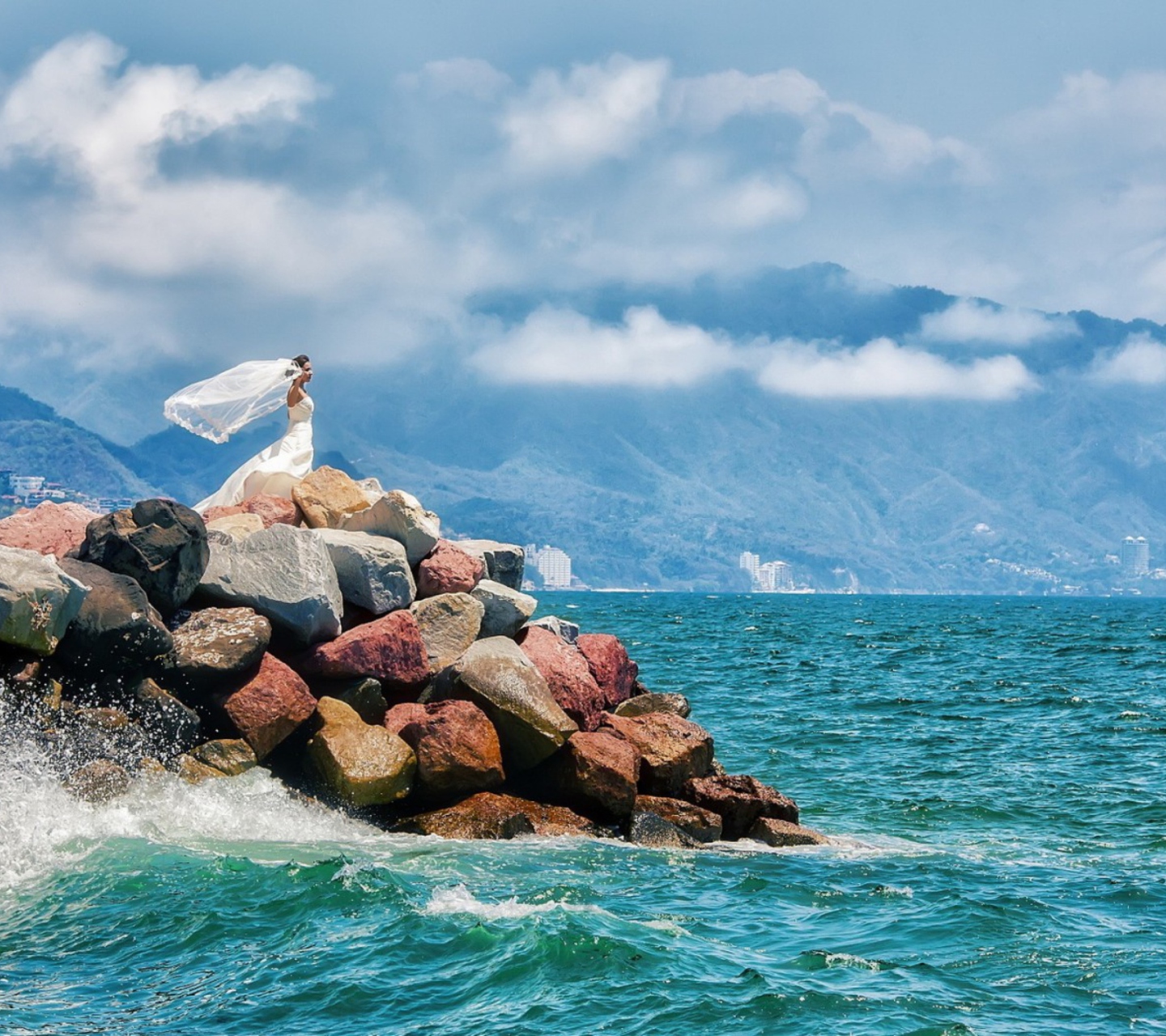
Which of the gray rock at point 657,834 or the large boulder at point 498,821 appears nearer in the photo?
the large boulder at point 498,821

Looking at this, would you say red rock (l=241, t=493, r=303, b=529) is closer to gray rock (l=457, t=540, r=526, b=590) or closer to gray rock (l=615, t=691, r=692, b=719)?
gray rock (l=457, t=540, r=526, b=590)

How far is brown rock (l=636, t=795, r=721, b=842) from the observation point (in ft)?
61.4

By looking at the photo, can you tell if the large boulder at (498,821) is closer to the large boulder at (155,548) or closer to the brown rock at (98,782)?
the brown rock at (98,782)

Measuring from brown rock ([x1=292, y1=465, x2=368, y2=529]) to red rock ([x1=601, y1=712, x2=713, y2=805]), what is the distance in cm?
584

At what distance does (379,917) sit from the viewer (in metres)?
13.5

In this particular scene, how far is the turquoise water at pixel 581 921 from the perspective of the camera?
1139cm

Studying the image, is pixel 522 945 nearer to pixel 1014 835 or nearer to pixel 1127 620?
pixel 1014 835

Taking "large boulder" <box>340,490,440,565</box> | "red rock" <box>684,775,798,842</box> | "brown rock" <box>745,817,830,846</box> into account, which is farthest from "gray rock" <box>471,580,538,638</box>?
"brown rock" <box>745,817,830,846</box>

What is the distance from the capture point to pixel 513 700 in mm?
18859

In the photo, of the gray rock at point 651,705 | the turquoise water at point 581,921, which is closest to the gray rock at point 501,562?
the gray rock at point 651,705

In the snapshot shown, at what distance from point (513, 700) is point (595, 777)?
1586mm

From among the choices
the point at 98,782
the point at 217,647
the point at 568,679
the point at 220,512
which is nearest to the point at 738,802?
the point at 568,679

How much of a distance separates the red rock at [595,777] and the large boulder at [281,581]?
389 centimetres

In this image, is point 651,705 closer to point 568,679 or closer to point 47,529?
point 568,679
